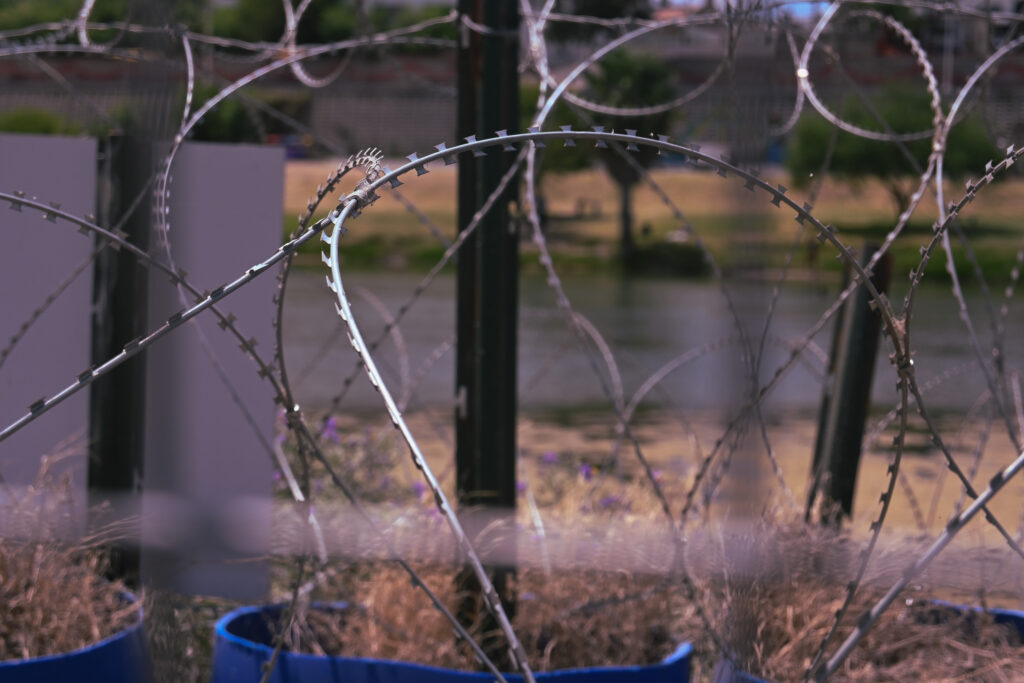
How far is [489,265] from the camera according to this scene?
220 cm

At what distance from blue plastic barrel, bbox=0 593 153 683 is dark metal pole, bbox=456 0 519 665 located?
62cm

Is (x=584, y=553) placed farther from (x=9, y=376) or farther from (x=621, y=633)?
(x=9, y=376)

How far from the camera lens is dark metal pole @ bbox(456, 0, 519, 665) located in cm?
219

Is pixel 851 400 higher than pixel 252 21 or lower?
lower

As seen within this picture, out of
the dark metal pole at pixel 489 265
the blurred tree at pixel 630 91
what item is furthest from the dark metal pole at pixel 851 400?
the blurred tree at pixel 630 91

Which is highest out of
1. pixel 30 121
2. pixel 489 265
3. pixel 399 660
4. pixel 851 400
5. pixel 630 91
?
pixel 630 91

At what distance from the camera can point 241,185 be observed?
2555 millimetres

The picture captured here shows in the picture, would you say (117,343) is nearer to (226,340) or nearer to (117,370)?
(117,370)

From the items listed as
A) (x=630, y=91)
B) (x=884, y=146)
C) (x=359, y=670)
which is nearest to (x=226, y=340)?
(x=359, y=670)

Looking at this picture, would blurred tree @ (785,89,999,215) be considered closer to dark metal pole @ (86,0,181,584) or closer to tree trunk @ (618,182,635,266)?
tree trunk @ (618,182,635,266)

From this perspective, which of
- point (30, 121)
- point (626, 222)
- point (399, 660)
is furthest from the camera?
point (626, 222)

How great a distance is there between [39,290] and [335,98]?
28723 mm

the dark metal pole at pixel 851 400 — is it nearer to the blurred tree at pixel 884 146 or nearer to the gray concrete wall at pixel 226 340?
the gray concrete wall at pixel 226 340

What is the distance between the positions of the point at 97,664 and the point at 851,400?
1.59 meters
